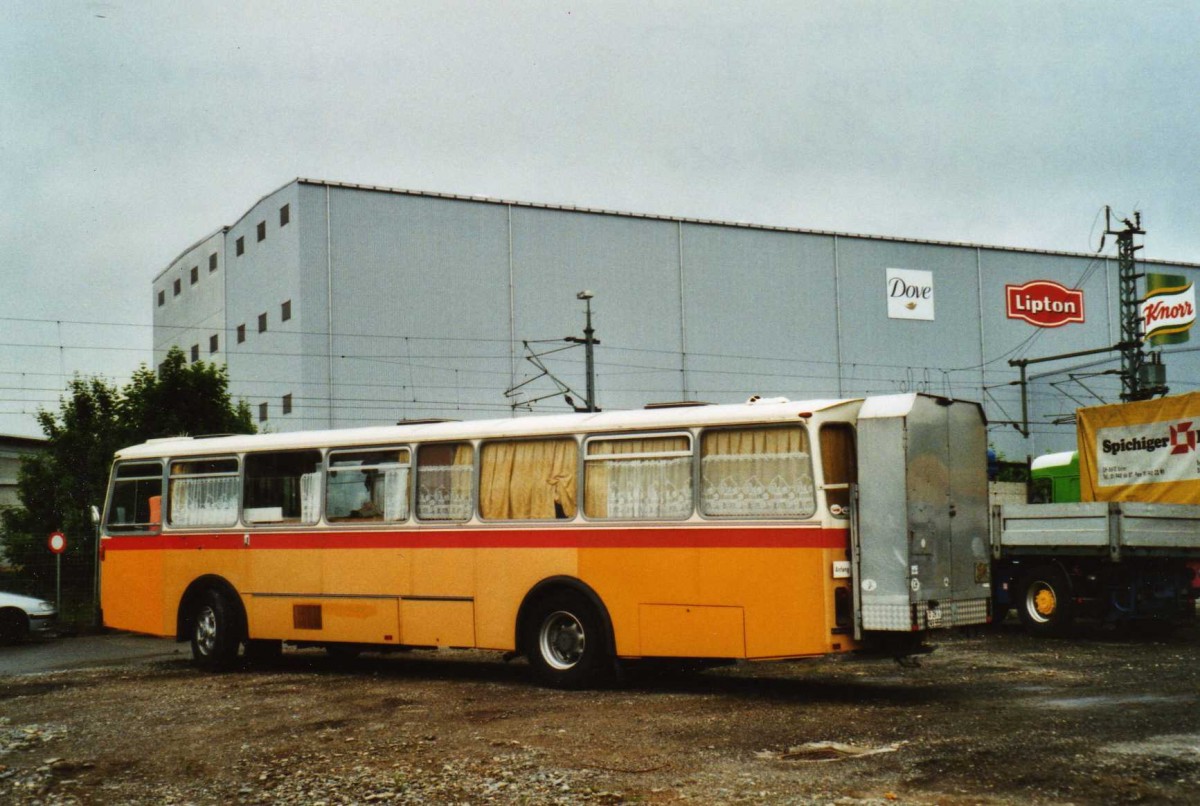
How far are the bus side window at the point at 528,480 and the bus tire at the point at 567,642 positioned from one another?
0.86 metres

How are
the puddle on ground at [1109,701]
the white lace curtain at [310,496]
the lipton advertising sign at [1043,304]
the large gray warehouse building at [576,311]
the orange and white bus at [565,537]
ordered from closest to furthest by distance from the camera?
the puddle on ground at [1109,701], the orange and white bus at [565,537], the white lace curtain at [310,496], the large gray warehouse building at [576,311], the lipton advertising sign at [1043,304]

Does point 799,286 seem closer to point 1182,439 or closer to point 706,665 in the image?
point 1182,439

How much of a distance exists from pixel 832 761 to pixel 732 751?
0.74m

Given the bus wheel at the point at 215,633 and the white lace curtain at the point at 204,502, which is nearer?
the bus wheel at the point at 215,633

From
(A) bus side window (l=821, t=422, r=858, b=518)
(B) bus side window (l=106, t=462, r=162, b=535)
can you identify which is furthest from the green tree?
(A) bus side window (l=821, t=422, r=858, b=518)

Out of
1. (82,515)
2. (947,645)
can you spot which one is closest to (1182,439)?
(947,645)

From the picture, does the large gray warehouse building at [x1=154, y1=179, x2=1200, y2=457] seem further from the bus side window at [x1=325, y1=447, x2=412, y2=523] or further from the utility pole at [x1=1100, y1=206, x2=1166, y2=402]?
the bus side window at [x1=325, y1=447, x2=412, y2=523]

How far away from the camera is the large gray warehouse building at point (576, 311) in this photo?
155 ft

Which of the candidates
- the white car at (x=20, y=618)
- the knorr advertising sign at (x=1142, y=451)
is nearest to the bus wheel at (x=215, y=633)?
the white car at (x=20, y=618)

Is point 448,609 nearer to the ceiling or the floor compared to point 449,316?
A: nearer to the floor

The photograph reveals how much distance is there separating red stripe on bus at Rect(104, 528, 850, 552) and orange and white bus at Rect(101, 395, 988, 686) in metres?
0.02

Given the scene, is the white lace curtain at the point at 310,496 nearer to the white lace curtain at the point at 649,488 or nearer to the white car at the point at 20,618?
the white lace curtain at the point at 649,488

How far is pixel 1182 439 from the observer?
1988 centimetres

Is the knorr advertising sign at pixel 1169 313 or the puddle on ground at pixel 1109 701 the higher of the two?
the knorr advertising sign at pixel 1169 313
